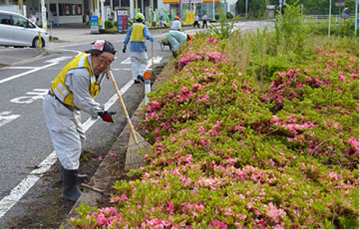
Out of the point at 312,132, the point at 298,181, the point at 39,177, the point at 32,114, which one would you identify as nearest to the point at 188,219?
the point at 298,181

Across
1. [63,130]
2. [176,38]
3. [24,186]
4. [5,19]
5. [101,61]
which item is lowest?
[24,186]

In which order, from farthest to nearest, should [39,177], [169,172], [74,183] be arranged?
[39,177] → [74,183] → [169,172]

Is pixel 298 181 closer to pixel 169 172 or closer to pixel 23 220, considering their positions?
pixel 169 172

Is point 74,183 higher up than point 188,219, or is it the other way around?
point 188,219

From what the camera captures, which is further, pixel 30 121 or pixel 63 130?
pixel 30 121

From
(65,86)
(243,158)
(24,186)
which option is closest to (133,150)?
(65,86)

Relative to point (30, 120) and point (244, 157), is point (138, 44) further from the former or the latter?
point (244, 157)

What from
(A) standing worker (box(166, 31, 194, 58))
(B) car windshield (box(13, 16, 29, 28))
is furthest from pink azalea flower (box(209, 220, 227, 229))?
(B) car windshield (box(13, 16, 29, 28))

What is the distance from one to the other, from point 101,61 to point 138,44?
6728mm

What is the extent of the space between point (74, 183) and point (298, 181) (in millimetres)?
2210

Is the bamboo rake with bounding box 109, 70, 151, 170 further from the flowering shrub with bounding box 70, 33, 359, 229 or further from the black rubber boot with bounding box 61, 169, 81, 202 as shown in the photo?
the black rubber boot with bounding box 61, 169, 81, 202

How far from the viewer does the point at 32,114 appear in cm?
792

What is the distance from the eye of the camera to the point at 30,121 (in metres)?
7.44

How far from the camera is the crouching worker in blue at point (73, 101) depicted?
4043 millimetres
